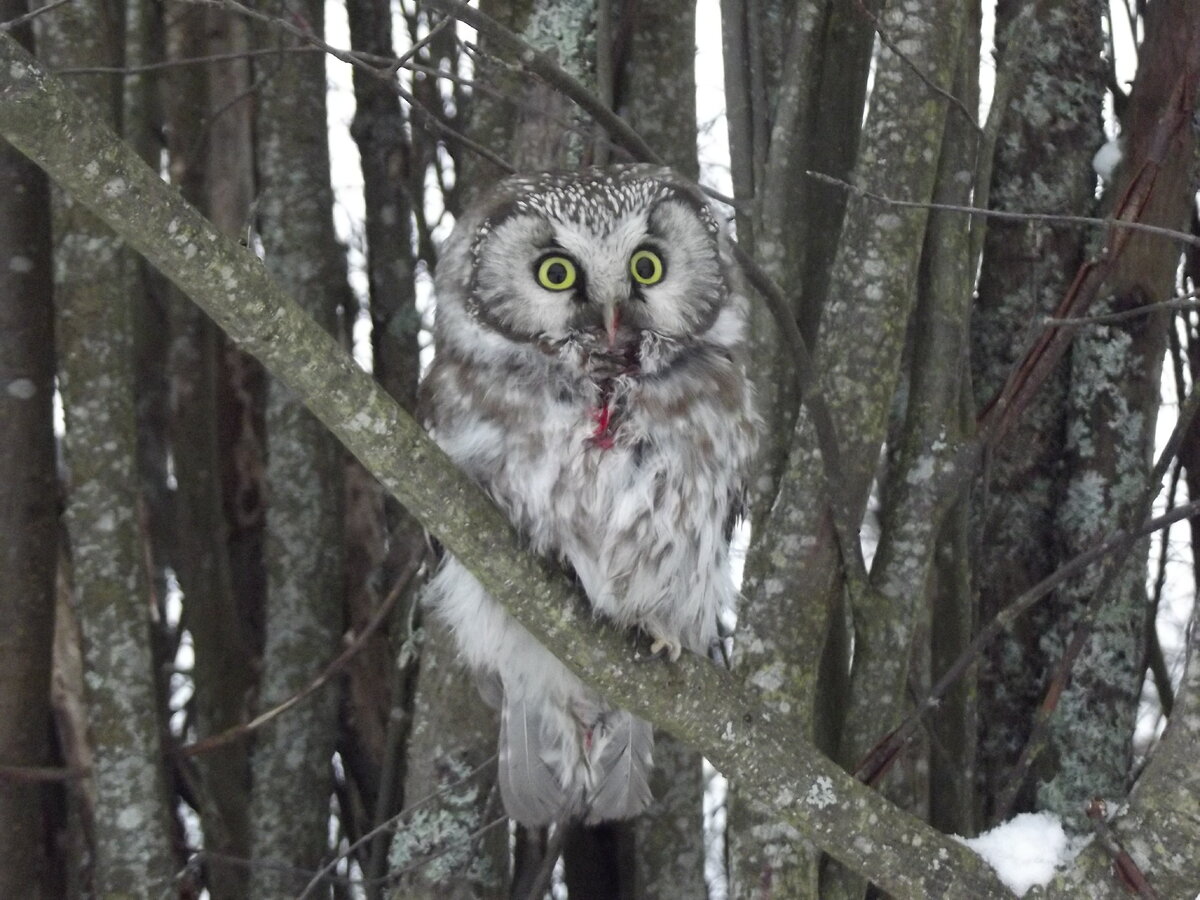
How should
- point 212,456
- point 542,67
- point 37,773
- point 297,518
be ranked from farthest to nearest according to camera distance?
point 212,456 → point 297,518 → point 37,773 → point 542,67

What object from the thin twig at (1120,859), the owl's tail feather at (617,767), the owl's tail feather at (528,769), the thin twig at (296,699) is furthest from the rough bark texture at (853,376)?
the thin twig at (296,699)

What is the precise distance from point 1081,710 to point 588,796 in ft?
3.42

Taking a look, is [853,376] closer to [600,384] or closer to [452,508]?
[600,384]

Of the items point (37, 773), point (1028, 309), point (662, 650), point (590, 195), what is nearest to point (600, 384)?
point (590, 195)

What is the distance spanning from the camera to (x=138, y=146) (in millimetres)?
3758

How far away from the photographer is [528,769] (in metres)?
2.57

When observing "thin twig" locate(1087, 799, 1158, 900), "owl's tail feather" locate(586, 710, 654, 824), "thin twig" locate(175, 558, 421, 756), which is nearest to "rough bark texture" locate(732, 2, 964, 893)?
"owl's tail feather" locate(586, 710, 654, 824)

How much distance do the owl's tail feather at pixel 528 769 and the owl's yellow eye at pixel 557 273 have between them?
769mm

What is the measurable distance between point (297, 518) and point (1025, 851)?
1.98 meters

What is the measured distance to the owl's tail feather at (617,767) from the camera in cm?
260

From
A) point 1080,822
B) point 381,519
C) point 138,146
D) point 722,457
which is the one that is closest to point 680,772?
point 1080,822

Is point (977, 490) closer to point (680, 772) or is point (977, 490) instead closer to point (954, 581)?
point (954, 581)

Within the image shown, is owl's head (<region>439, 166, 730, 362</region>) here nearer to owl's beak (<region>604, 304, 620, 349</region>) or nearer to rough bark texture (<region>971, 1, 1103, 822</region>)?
owl's beak (<region>604, 304, 620, 349</region>)

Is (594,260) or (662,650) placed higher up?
(594,260)
